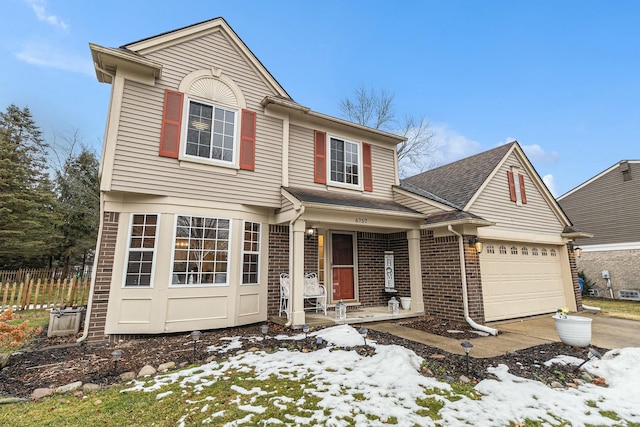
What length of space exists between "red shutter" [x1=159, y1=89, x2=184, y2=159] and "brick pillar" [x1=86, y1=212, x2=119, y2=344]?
1.74 meters

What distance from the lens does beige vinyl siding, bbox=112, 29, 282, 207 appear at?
6199 mm

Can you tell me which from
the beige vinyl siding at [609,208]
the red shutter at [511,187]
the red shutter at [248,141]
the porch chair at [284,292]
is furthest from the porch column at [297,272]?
the beige vinyl siding at [609,208]

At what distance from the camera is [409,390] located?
3502 millimetres

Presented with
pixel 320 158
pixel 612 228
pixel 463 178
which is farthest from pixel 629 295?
pixel 320 158

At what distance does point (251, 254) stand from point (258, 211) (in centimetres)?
112

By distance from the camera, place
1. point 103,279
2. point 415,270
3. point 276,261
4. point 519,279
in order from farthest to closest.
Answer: point 519,279, point 415,270, point 276,261, point 103,279

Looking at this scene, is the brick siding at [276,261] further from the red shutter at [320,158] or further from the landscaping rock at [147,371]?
the landscaping rock at [147,371]

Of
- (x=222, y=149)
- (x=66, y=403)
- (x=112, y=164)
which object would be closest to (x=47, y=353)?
(x=66, y=403)

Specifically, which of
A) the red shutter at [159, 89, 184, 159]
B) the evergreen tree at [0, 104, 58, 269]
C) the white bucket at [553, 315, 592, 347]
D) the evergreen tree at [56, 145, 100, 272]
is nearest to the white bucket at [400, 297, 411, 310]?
the white bucket at [553, 315, 592, 347]

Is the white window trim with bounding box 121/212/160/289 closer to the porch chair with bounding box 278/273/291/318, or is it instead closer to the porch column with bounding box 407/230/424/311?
the porch chair with bounding box 278/273/291/318

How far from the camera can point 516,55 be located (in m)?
16.4

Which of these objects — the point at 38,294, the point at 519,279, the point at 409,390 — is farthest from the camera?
the point at 38,294

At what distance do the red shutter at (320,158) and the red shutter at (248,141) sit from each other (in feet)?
6.28

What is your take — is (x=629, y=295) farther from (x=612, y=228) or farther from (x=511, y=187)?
(x=511, y=187)
